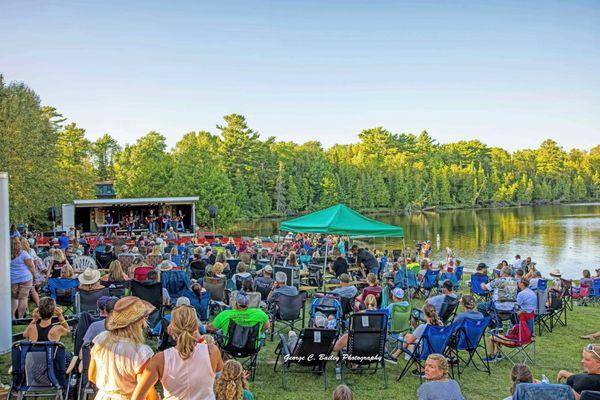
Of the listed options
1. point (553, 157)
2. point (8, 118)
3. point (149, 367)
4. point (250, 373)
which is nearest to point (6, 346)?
point (250, 373)

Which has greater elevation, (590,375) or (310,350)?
(590,375)

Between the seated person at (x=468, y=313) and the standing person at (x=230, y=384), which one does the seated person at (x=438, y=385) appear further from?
the seated person at (x=468, y=313)

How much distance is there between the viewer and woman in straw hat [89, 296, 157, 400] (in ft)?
8.89

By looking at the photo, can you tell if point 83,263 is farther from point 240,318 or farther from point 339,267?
point 240,318

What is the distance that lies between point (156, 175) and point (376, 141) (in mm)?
65047

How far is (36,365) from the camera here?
4188mm

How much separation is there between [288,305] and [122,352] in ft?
14.5

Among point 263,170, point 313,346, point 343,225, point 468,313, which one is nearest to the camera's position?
point 313,346

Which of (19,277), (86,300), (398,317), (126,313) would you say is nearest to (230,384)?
(126,313)

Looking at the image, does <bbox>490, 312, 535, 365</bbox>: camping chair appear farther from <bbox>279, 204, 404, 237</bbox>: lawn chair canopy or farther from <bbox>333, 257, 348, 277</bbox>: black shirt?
<bbox>333, 257, 348, 277</bbox>: black shirt

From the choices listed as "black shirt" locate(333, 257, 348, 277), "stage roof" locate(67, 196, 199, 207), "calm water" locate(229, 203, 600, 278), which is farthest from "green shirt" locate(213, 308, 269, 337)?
"stage roof" locate(67, 196, 199, 207)

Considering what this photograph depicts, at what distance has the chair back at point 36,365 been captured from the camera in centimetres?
416

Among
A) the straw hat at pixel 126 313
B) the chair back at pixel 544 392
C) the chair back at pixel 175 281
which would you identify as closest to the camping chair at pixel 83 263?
the chair back at pixel 175 281

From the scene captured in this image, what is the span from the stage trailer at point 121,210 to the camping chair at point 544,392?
2292 cm
